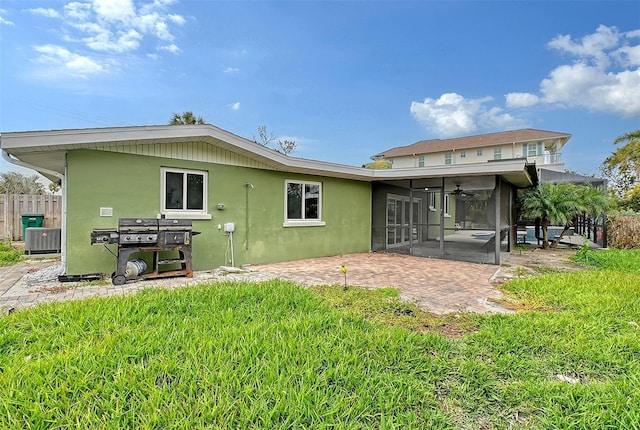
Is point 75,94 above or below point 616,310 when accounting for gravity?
above

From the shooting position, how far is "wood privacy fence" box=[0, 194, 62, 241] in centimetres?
1090

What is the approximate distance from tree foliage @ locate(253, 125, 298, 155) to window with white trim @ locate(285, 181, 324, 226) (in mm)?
15621

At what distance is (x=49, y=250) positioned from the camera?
902 cm

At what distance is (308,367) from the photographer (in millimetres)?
2502

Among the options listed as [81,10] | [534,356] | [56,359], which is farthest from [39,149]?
[534,356]

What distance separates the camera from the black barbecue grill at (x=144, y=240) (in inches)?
213

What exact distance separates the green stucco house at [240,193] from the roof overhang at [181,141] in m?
0.02

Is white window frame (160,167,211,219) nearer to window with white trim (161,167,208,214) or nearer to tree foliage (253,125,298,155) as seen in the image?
window with white trim (161,167,208,214)

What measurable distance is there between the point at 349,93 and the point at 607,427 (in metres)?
17.8

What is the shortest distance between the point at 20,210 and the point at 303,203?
10.4m

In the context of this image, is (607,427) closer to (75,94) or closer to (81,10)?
(81,10)

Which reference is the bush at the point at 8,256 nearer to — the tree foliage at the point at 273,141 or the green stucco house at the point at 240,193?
the green stucco house at the point at 240,193

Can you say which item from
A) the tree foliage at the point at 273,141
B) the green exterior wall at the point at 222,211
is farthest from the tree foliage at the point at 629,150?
the tree foliage at the point at 273,141

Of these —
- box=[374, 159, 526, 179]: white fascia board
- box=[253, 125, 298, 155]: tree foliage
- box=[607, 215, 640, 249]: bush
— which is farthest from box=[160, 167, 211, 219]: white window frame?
box=[253, 125, 298, 155]: tree foliage
